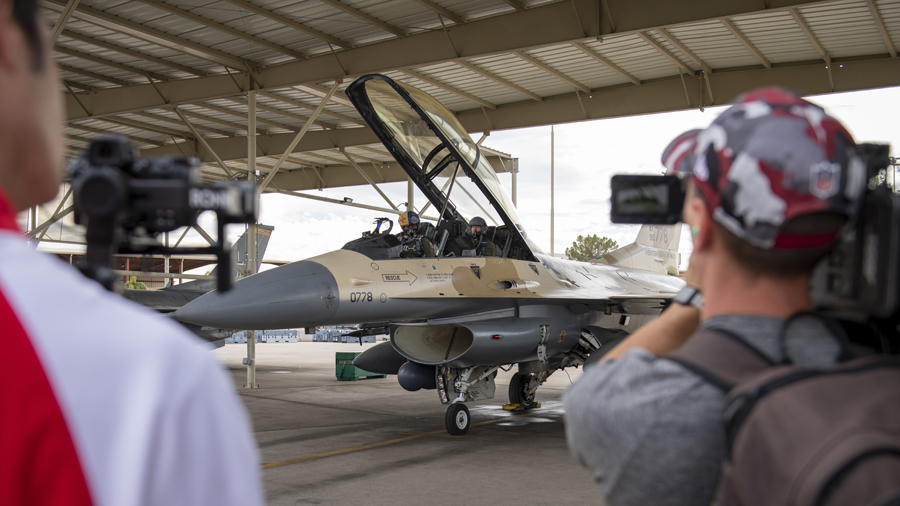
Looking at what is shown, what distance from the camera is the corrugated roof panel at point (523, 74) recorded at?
1256 centimetres

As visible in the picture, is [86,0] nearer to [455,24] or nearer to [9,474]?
[455,24]

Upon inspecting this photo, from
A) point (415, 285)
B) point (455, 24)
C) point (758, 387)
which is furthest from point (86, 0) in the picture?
point (758, 387)

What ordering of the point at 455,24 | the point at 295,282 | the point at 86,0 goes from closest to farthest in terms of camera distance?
the point at 295,282 → the point at 86,0 → the point at 455,24

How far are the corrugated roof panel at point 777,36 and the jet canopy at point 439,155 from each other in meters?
5.21

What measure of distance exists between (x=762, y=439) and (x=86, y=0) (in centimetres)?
1143

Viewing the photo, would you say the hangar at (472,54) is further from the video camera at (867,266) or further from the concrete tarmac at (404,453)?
the video camera at (867,266)

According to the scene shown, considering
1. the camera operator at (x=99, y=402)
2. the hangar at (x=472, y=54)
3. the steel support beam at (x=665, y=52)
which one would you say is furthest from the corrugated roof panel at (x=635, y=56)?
the camera operator at (x=99, y=402)

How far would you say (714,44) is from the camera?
11.7 m

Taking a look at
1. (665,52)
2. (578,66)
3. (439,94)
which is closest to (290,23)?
(439,94)

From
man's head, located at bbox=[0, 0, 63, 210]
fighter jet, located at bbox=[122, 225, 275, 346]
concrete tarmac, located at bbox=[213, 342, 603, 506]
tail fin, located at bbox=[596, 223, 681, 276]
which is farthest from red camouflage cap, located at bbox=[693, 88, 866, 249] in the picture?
fighter jet, located at bbox=[122, 225, 275, 346]

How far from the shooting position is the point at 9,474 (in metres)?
0.56

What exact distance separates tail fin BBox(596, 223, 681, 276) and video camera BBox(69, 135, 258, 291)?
1266 cm

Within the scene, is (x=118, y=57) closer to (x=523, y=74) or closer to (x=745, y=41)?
(x=523, y=74)

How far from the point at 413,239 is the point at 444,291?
762 mm
